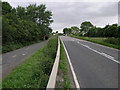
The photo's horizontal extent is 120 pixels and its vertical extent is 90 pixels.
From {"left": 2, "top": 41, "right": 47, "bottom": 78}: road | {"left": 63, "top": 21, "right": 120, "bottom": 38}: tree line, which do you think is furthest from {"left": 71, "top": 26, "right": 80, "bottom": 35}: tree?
{"left": 2, "top": 41, "right": 47, "bottom": 78}: road

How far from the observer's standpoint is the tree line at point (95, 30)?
235ft

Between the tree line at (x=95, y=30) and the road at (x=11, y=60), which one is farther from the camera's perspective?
the tree line at (x=95, y=30)

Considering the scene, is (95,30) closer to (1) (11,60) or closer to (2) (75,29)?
(2) (75,29)

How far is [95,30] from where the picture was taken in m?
104

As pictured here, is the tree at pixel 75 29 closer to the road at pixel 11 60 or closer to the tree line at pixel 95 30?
the tree line at pixel 95 30

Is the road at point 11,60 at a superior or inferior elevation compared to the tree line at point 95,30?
inferior

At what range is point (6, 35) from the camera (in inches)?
1053

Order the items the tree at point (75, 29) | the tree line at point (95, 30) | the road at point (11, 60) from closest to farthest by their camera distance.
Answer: the road at point (11, 60), the tree line at point (95, 30), the tree at point (75, 29)

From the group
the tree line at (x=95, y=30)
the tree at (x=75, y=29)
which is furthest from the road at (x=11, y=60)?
the tree at (x=75, y=29)

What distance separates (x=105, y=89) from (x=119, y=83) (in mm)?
1006

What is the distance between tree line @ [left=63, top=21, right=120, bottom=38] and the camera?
71.7m

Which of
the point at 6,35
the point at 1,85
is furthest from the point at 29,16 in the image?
the point at 1,85

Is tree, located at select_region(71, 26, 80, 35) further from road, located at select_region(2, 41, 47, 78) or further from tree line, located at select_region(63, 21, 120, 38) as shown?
road, located at select_region(2, 41, 47, 78)

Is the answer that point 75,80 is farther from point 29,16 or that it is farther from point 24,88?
point 29,16
